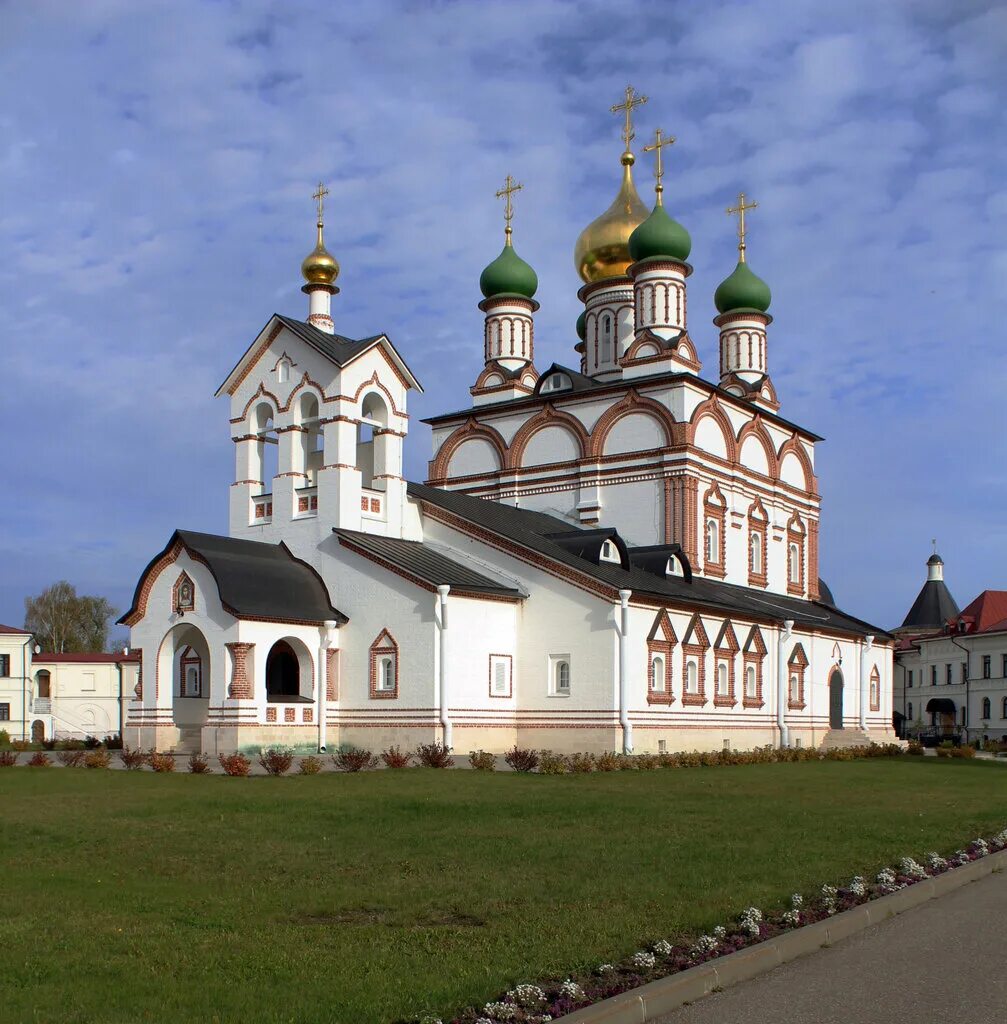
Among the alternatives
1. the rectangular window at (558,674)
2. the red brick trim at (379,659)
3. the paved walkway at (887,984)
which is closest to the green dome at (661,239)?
the rectangular window at (558,674)

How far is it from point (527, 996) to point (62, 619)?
61676mm

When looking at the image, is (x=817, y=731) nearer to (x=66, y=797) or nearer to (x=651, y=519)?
(x=651, y=519)

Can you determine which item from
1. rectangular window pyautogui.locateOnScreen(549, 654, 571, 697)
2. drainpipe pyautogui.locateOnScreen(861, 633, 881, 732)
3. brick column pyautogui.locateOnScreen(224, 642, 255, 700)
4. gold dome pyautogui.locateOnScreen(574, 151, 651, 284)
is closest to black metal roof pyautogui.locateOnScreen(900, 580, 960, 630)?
drainpipe pyautogui.locateOnScreen(861, 633, 881, 732)

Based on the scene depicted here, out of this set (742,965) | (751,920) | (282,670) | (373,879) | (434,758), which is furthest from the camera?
(282,670)

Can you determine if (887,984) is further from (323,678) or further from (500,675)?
(500,675)

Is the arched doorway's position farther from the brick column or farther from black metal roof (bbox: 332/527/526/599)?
the brick column

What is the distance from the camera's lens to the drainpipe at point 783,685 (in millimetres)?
28938

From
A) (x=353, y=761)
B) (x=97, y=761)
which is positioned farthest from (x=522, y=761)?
(x=97, y=761)

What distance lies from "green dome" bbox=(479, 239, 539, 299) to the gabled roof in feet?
35.4

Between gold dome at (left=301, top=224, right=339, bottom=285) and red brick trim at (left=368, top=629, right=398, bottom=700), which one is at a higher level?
gold dome at (left=301, top=224, right=339, bottom=285)

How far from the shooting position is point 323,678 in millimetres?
22875

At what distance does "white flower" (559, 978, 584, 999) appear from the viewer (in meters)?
5.36

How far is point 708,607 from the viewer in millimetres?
26156

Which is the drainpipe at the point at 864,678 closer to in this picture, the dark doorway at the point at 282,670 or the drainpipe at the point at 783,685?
the drainpipe at the point at 783,685
